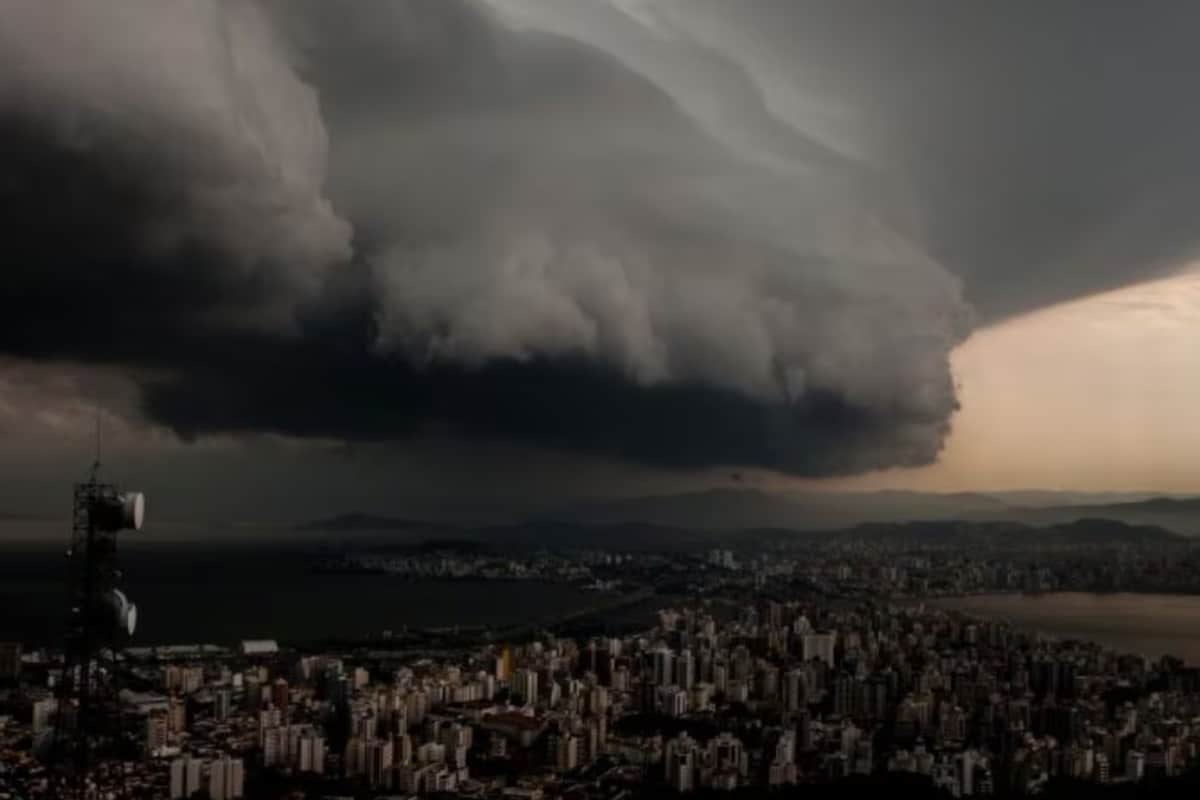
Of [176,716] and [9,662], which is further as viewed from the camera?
[9,662]

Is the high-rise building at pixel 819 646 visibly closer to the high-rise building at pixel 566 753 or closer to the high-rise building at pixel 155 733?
the high-rise building at pixel 566 753

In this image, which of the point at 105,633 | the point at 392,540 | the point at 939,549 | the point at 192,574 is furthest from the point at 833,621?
the point at 392,540

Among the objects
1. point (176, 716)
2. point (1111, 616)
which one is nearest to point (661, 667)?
point (176, 716)

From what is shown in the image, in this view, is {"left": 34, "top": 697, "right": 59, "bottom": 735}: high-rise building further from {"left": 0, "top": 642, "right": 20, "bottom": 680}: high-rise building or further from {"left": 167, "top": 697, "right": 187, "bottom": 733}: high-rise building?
{"left": 0, "top": 642, "right": 20, "bottom": 680}: high-rise building

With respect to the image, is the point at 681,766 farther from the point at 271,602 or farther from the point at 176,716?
the point at 271,602

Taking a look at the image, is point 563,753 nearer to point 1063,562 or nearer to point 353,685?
point 353,685

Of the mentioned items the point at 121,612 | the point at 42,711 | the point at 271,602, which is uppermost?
the point at 121,612
